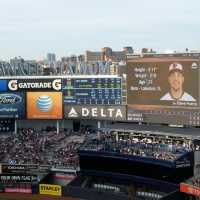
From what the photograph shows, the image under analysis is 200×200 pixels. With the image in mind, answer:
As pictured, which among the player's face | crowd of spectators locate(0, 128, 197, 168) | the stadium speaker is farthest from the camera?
the stadium speaker

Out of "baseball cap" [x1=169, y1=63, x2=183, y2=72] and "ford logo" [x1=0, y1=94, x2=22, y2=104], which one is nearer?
"baseball cap" [x1=169, y1=63, x2=183, y2=72]

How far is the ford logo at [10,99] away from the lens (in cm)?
4359

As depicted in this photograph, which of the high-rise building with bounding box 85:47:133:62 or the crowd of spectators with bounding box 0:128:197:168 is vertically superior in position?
the high-rise building with bounding box 85:47:133:62

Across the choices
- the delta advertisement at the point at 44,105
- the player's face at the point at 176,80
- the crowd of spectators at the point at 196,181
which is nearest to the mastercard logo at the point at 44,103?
the delta advertisement at the point at 44,105

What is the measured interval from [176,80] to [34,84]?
11977 millimetres

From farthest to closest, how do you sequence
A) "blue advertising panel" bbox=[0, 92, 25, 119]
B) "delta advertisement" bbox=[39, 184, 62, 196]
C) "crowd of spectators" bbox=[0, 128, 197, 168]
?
"blue advertising panel" bbox=[0, 92, 25, 119] → "delta advertisement" bbox=[39, 184, 62, 196] → "crowd of spectators" bbox=[0, 128, 197, 168]

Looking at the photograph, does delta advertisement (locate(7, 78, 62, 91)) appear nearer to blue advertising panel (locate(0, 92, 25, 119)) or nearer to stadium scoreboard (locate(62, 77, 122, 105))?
blue advertising panel (locate(0, 92, 25, 119))

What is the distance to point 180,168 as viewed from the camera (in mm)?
34250

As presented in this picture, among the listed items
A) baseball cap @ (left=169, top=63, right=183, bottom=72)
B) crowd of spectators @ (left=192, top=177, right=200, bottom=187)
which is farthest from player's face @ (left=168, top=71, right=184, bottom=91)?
crowd of spectators @ (left=192, top=177, right=200, bottom=187)

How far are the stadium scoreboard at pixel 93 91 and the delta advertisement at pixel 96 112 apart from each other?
0.35 metres

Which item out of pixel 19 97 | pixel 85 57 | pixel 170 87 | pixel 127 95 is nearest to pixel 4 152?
pixel 19 97

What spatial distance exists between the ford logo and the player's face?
12635 mm

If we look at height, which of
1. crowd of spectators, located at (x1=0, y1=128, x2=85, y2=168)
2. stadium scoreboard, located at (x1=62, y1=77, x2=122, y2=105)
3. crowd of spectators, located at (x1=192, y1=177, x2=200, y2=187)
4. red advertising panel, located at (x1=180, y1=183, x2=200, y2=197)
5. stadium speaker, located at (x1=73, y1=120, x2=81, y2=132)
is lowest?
red advertising panel, located at (x1=180, y1=183, x2=200, y2=197)

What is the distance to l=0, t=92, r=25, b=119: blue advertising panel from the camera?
43531 millimetres
